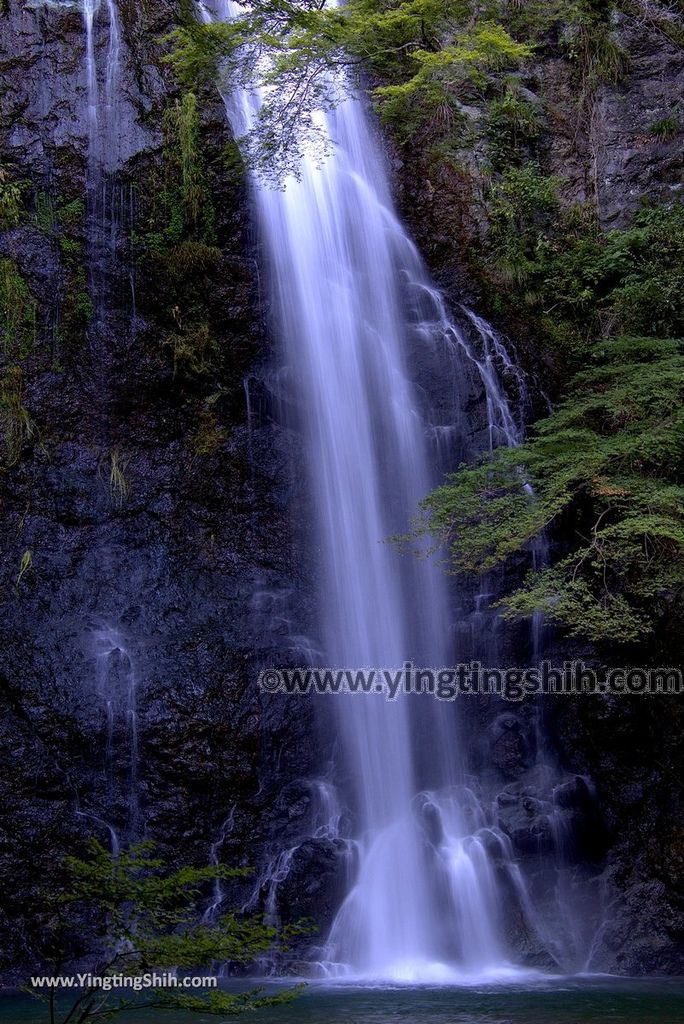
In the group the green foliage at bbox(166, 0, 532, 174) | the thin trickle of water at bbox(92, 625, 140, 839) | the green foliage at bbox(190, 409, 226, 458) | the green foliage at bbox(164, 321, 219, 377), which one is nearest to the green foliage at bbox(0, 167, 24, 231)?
the green foliage at bbox(164, 321, 219, 377)

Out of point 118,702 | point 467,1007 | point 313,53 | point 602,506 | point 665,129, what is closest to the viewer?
point 467,1007

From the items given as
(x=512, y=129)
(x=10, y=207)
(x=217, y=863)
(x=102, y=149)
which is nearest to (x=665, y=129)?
(x=512, y=129)

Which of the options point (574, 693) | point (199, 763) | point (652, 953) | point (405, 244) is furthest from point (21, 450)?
point (652, 953)

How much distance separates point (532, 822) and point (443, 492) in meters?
3.64

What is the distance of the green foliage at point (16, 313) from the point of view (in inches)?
439

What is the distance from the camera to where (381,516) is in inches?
446

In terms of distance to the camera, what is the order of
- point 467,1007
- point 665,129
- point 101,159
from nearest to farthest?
point 467,1007 → point 101,159 → point 665,129

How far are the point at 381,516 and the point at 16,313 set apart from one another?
523 centimetres

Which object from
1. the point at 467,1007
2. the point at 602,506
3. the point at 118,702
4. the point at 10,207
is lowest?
the point at 467,1007

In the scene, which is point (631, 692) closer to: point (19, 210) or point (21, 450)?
point (21, 450)

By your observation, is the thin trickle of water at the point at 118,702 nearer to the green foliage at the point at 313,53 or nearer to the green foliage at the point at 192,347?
the green foliage at the point at 192,347

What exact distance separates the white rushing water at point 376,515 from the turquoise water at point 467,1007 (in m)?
0.85

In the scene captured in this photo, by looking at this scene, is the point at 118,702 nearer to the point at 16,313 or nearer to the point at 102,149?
the point at 16,313

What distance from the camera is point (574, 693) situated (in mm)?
10289
